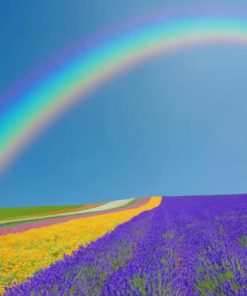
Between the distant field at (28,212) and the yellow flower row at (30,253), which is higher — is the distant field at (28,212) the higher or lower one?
the higher one

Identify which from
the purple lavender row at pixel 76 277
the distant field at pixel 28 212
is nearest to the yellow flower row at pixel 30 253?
the purple lavender row at pixel 76 277

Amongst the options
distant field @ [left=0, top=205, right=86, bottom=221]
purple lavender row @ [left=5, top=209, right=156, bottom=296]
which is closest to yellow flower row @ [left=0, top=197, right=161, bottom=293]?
purple lavender row @ [left=5, top=209, right=156, bottom=296]

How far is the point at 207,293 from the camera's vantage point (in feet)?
10.3

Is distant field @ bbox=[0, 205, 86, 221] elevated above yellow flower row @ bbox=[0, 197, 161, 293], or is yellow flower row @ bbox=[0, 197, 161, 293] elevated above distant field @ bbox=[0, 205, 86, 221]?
distant field @ bbox=[0, 205, 86, 221]

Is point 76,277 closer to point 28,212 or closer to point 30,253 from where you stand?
point 30,253

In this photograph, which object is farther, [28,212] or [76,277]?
[28,212]

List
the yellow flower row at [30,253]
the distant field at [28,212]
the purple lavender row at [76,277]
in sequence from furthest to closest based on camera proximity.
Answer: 1. the distant field at [28,212]
2. the yellow flower row at [30,253]
3. the purple lavender row at [76,277]

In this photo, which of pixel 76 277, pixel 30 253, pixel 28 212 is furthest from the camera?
pixel 28 212

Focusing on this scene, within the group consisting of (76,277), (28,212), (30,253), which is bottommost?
(76,277)

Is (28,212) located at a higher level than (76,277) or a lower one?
higher

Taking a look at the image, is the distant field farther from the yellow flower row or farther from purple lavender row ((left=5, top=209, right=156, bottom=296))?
purple lavender row ((left=5, top=209, right=156, bottom=296))

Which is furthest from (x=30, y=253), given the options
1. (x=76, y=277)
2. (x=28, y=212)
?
(x=28, y=212)

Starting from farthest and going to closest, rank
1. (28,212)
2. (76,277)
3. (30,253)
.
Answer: (28,212)
(30,253)
(76,277)

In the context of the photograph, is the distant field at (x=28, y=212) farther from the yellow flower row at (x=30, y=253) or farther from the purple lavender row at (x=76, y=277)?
the purple lavender row at (x=76, y=277)
